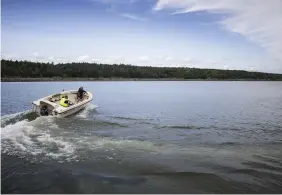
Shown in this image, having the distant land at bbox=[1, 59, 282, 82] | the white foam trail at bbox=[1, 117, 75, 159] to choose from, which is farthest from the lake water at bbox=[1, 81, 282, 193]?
the distant land at bbox=[1, 59, 282, 82]

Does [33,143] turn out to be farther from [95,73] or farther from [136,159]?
[95,73]

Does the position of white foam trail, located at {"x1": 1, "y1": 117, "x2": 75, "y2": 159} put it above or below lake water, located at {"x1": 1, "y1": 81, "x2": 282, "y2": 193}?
above

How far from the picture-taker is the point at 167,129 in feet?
54.4

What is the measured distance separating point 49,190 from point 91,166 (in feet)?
6.76

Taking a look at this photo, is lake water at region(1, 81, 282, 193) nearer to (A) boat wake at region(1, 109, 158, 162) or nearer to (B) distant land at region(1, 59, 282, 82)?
(A) boat wake at region(1, 109, 158, 162)

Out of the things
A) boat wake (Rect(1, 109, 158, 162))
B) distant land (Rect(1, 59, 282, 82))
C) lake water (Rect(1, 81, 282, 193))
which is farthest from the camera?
distant land (Rect(1, 59, 282, 82))

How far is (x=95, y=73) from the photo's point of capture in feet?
449

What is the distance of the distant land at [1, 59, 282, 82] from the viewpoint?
112319 millimetres

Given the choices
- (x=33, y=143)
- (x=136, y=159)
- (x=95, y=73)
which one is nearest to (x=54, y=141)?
(x=33, y=143)

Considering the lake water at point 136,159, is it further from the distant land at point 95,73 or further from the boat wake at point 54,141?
the distant land at point 95,73

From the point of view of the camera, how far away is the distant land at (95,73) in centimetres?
11232

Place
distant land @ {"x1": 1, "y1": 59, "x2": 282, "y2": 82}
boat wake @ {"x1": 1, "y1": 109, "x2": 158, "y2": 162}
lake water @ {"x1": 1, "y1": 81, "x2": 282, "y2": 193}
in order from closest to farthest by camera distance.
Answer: lake water @ {"x1": 1, "y1": 81, "x2": 282, "y2": 193}, boat wake @ {"x1": 1, "y1": 109, "x2": 158, "y2": 162}, distant land @ {"x1": 1, "y1": 59, "x2": 282, "y2": 82}

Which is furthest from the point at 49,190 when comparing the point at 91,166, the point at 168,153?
the point at 168,153

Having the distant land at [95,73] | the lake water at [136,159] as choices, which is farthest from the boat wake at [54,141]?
the distant land at [95,73]
